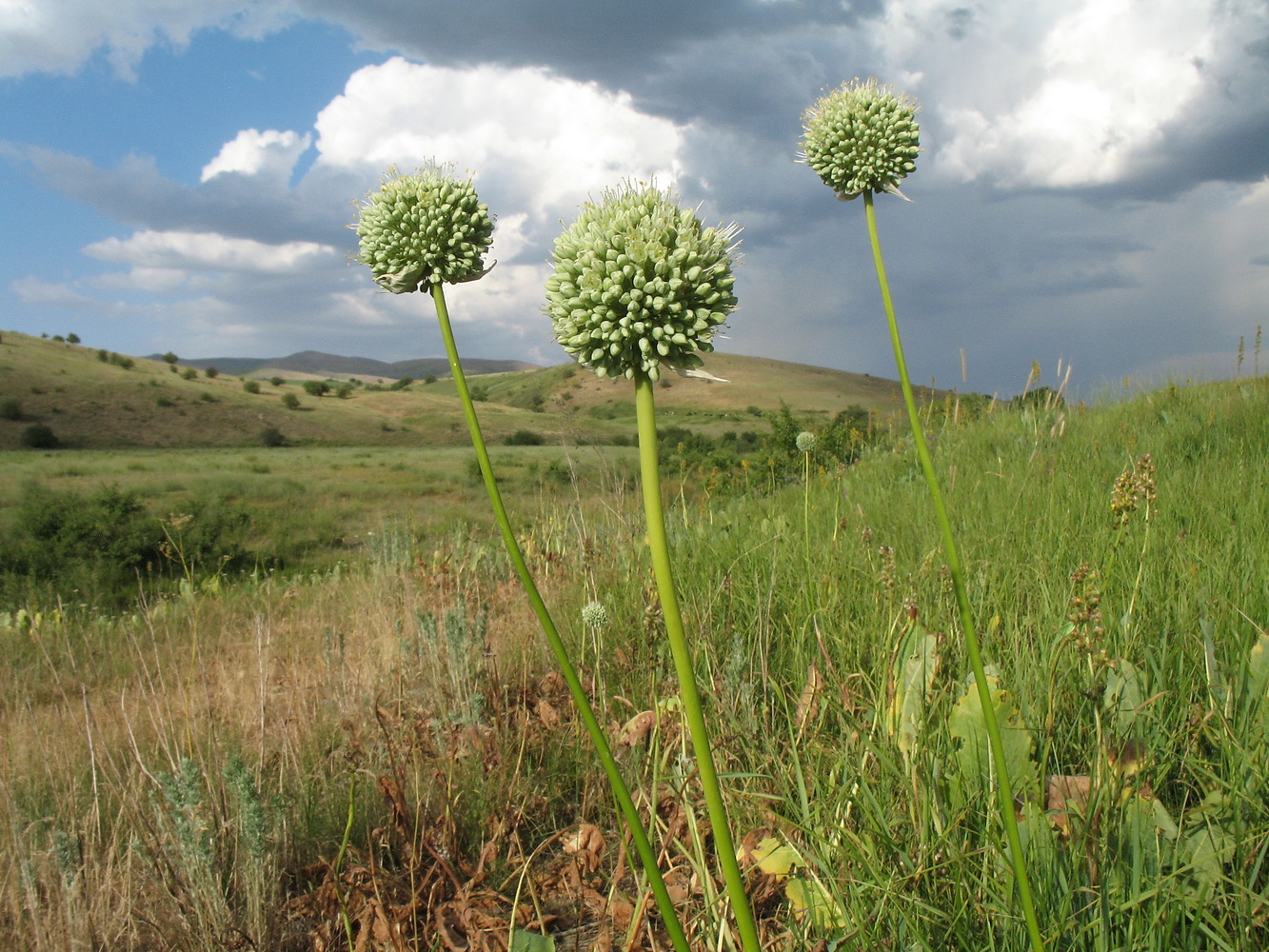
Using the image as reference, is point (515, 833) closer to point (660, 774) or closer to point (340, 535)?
point (660, 774)

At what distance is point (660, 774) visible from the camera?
2715 millimetres

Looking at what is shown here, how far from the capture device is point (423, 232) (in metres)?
2.15

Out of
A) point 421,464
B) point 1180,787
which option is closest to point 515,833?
point 1180,787

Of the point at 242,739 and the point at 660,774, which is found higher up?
the point at 660,774

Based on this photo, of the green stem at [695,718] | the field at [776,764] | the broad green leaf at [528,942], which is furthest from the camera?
the broad green leaf at [528,942]

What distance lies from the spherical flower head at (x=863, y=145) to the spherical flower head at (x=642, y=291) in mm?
1189

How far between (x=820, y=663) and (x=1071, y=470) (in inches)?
144

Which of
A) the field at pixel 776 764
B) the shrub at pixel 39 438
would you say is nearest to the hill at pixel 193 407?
the shrub at pixel 39 438

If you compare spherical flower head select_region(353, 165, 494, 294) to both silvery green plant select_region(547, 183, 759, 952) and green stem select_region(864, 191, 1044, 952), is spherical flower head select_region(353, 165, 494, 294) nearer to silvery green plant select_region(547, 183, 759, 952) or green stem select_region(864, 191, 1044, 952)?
silvery green plant select_region(547, 183, 759, 952)

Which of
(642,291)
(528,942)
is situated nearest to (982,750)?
(528,942)

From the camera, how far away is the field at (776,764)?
186 centimetres

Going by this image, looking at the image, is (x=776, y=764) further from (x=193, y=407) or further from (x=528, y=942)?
(x=193, y=407)

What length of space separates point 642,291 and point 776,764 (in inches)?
63.2

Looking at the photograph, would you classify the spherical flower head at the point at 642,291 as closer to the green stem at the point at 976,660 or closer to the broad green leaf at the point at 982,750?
the green stem at the point at 976,660
